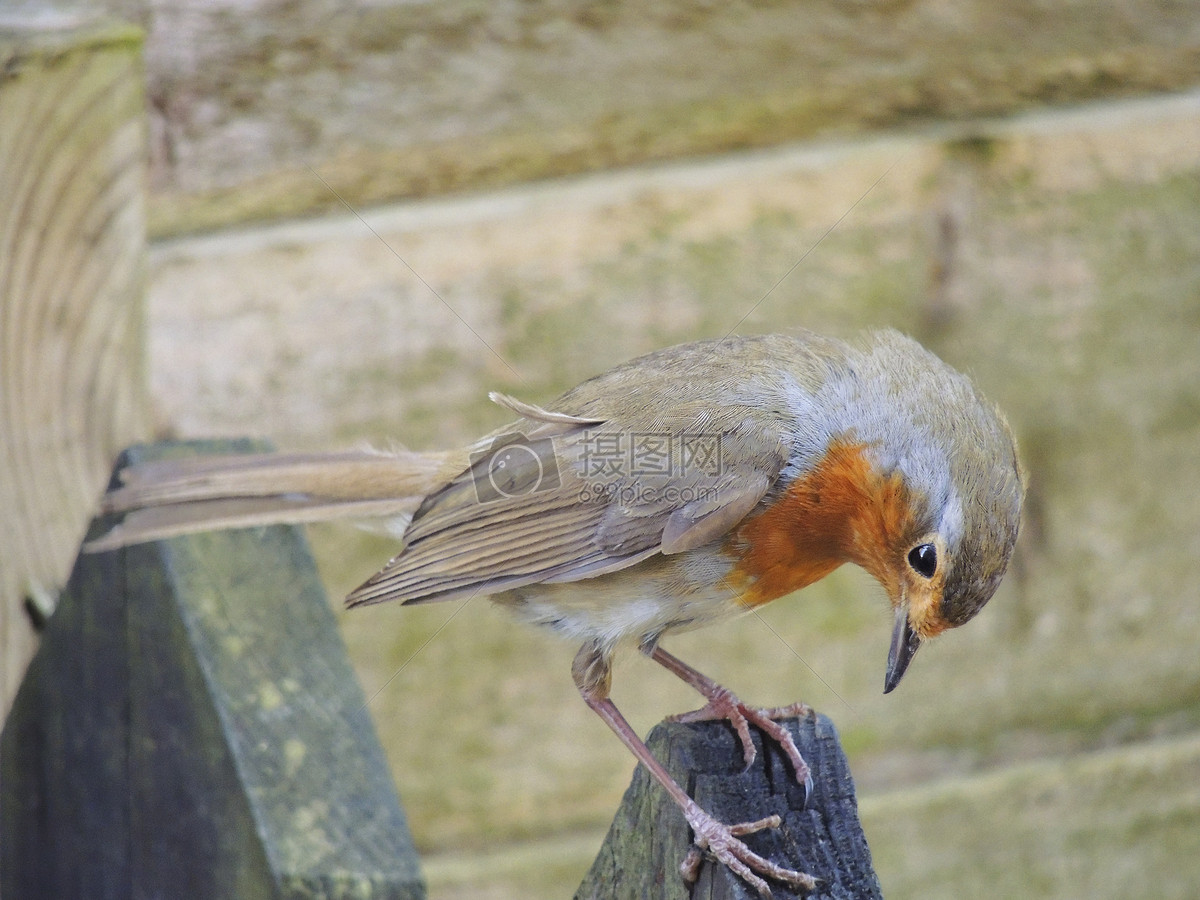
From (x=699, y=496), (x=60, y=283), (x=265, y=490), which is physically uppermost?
(x=60, y=283)

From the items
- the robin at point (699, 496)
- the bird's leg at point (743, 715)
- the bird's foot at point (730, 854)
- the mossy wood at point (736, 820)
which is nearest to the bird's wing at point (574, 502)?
the robin at point (699, 496)

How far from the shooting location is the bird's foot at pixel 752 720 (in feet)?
4.96

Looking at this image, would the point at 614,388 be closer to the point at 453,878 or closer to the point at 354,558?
the point at 354,558

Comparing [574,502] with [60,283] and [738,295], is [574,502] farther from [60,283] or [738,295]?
[60,283]

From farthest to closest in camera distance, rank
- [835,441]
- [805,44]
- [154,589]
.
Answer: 1. [805,44]
2. [835,441]
3. [154,589]

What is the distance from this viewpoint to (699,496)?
7.61 ft

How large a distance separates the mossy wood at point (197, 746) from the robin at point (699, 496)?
257 mm

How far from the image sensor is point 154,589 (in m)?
1.76

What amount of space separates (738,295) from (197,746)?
66.8 inches

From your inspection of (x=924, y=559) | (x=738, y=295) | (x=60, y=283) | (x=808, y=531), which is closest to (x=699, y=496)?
(x=808, y=531)

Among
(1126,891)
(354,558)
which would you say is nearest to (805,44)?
(354,558)

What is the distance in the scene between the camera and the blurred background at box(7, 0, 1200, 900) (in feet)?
8.47

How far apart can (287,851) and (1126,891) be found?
286cm

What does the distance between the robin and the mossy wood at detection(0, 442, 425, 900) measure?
257 mm
